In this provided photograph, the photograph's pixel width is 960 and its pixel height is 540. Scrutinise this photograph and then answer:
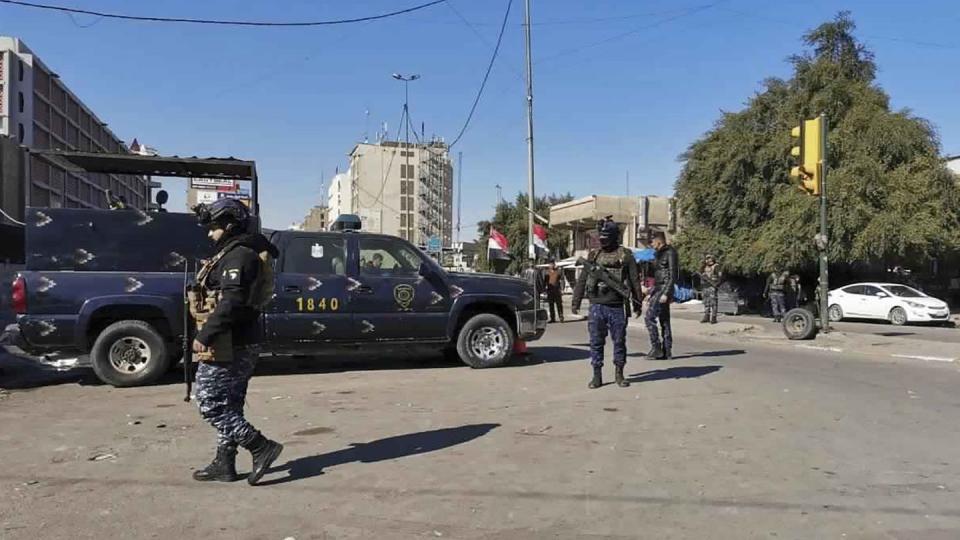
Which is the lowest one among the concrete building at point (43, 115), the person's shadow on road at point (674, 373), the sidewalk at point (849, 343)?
the person's shadow on road at point (674, 373)

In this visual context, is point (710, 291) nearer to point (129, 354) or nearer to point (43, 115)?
point (129, 354)

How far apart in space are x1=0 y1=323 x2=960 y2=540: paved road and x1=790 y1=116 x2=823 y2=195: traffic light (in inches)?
268

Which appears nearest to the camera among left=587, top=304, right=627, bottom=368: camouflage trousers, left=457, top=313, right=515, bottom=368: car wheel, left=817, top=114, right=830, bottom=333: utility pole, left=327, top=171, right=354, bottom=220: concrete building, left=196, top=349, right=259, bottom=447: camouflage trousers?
left=196, top=349, right=259, bottom=447: camouflage trousers

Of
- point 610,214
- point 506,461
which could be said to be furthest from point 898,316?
point 610,214

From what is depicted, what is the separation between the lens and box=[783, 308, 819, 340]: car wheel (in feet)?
47.7

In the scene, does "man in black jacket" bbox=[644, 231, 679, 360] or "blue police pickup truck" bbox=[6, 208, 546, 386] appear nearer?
"blue police pickup truck" bbox=[6, 208, 546, 386]

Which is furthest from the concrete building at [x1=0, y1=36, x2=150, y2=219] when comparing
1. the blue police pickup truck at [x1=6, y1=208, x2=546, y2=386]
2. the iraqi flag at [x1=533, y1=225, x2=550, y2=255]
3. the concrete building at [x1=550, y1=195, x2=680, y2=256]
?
the blue police pickup truck at [x1=6, y1=208, x2=546, y2=386]

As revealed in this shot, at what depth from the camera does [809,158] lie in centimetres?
1502

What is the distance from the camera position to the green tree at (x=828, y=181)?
24.3m

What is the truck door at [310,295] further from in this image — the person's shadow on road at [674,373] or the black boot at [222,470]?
the black boot at [222,470]

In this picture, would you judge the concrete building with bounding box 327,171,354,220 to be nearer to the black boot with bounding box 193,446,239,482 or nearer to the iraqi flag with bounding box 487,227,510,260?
the iraqi flag with bounding box 487,227,510,260

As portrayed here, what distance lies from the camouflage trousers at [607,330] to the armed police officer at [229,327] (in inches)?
172

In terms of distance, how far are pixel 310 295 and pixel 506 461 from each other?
4647 millimetres

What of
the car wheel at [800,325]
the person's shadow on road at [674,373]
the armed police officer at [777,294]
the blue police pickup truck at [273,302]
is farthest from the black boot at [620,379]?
the armed police officer at [777,294]
